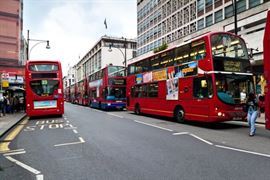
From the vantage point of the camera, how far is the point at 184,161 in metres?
6.66

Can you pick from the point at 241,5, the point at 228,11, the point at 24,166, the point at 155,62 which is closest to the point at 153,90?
the point at 155,62

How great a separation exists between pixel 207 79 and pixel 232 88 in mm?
1142

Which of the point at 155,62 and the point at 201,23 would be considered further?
the point at 201,23

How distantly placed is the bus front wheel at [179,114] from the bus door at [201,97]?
105 cm

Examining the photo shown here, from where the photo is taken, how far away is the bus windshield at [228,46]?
42.2ft

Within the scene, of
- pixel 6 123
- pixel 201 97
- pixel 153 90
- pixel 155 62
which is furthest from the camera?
pixel 153 90

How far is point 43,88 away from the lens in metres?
19.2

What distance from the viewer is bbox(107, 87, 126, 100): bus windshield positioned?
26.6 m

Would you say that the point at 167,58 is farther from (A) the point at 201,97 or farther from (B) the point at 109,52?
(B) the point at 109,52

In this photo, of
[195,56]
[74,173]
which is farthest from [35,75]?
[74,173]

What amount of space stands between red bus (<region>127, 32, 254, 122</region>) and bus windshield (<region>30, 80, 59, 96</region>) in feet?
24.3

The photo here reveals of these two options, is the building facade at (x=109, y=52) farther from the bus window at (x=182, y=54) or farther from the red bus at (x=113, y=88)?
the bus window at (x=182, y=54)

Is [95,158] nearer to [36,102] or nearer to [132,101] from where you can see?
[36,102]

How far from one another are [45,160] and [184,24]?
43471 millimetres
